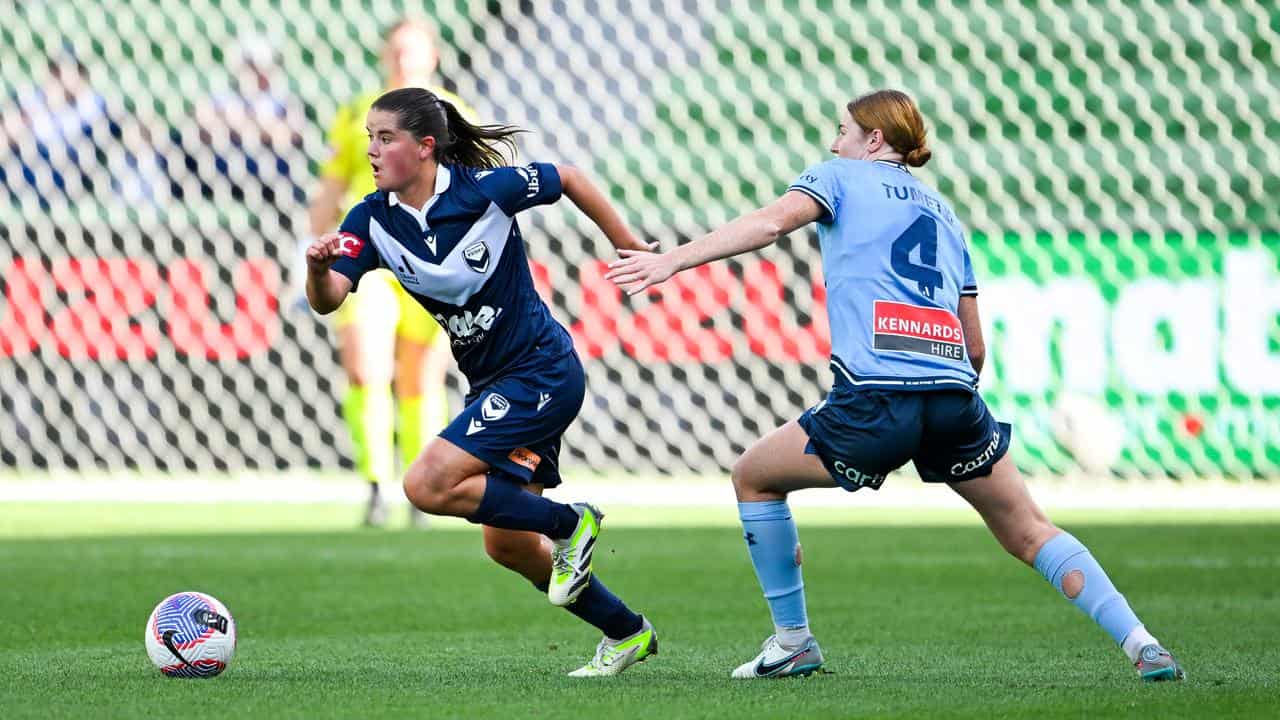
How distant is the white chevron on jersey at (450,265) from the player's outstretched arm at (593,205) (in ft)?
0.63

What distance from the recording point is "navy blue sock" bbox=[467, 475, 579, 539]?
13.9ft

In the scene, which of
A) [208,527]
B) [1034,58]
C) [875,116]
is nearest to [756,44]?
[1034,58]

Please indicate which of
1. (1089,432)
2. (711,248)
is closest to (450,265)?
(711,248)

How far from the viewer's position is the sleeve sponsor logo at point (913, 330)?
3998mm

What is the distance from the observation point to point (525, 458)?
441 centimetres

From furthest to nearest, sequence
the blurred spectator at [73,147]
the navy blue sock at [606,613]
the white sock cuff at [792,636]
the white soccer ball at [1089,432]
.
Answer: the blurred spectator at [73,147]
the white soccer ball at [1089,432]
the navy blue sock at [606,613]
the white sock cuff at [792,636]

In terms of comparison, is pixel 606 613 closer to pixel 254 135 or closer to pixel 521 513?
pixel 521 513

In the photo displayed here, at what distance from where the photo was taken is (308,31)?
1216cm

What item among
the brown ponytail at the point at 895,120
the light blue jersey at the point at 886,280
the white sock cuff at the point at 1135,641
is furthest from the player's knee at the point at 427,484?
the white sock cuff at the point at 1135,641

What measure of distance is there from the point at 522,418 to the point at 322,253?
615 millimetres

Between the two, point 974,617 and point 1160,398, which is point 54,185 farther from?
point 974,617

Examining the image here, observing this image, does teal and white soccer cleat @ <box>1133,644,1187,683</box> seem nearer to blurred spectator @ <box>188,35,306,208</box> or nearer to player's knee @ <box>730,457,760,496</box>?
player's knee @ <box>730,457,760,496</box>

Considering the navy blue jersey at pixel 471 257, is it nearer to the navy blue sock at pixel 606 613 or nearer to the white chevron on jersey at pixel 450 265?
the white chevron on jersey at pixel 450 265

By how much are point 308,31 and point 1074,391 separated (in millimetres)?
5482
